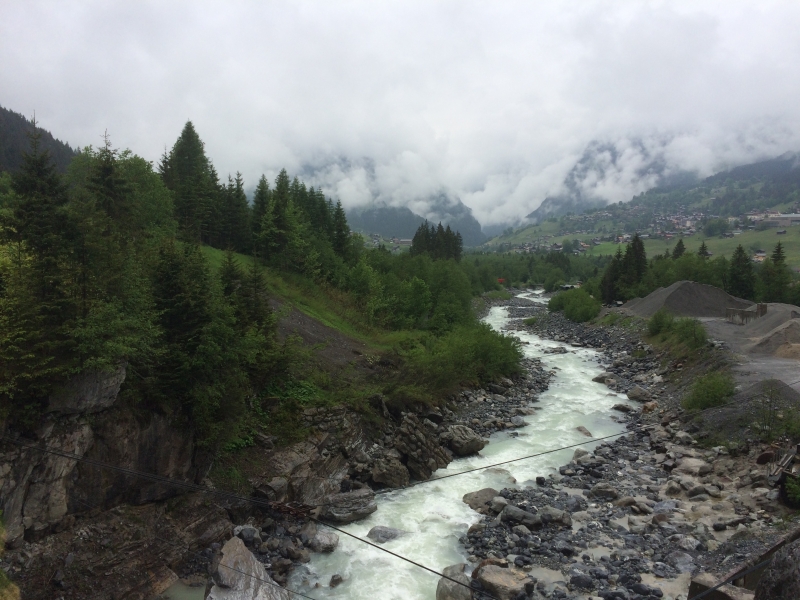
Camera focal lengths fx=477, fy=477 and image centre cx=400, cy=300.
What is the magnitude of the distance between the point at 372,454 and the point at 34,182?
1484 cm

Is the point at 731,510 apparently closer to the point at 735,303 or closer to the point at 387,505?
the point at 387,505

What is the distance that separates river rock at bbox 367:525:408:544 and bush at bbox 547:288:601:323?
5586 cm

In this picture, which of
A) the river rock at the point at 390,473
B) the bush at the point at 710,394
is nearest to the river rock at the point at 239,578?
the river rock at the point at 390,473

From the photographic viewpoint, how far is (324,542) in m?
13.7

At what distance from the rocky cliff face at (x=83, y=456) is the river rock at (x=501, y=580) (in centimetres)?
860

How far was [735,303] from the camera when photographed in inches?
2188

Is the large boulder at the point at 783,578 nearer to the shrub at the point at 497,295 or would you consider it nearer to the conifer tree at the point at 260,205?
the conifer tree at the point at 260,205

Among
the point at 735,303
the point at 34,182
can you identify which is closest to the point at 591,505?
the point at 34,182

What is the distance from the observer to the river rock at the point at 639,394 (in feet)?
96.3

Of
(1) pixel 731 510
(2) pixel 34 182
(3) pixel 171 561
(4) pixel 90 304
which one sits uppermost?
(2) pixel 34 182

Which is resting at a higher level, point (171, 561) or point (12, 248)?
point (12, 248)

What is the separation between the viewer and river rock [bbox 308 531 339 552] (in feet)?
44.3

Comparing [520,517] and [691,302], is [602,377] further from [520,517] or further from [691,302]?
[691,302]

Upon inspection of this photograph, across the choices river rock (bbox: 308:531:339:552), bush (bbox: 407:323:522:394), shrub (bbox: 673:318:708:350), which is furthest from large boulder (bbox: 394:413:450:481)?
shrub (bbox: 673:318:708:350)
